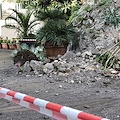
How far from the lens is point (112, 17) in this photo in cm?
708

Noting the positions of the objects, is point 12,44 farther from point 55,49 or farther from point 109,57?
point 109,57

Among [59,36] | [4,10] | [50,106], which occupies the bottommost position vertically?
[50,106]

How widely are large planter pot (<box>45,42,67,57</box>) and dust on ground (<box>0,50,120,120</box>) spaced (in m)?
1.64

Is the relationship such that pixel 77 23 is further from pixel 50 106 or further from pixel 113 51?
pixel 50 106

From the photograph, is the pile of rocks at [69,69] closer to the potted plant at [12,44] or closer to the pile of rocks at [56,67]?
the pile of rocks at [56,67]

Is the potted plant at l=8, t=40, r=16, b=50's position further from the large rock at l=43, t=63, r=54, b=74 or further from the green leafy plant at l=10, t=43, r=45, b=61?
the large rock at l=43, t=63, r=54, b=74

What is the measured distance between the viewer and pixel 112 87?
465 cm

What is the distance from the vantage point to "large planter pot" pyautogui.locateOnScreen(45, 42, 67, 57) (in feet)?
24.7

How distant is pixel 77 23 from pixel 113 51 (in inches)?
102

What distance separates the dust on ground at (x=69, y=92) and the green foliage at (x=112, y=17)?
2.10m

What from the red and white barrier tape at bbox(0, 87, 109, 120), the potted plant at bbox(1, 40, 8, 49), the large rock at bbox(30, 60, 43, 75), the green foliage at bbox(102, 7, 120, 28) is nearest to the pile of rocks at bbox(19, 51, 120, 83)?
the large rock at bbox(30, 60, 43, 75)

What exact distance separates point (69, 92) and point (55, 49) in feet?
11.3

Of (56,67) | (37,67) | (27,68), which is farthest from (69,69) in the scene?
(27,68)

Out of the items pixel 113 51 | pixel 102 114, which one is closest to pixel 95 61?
pixel 113 51
